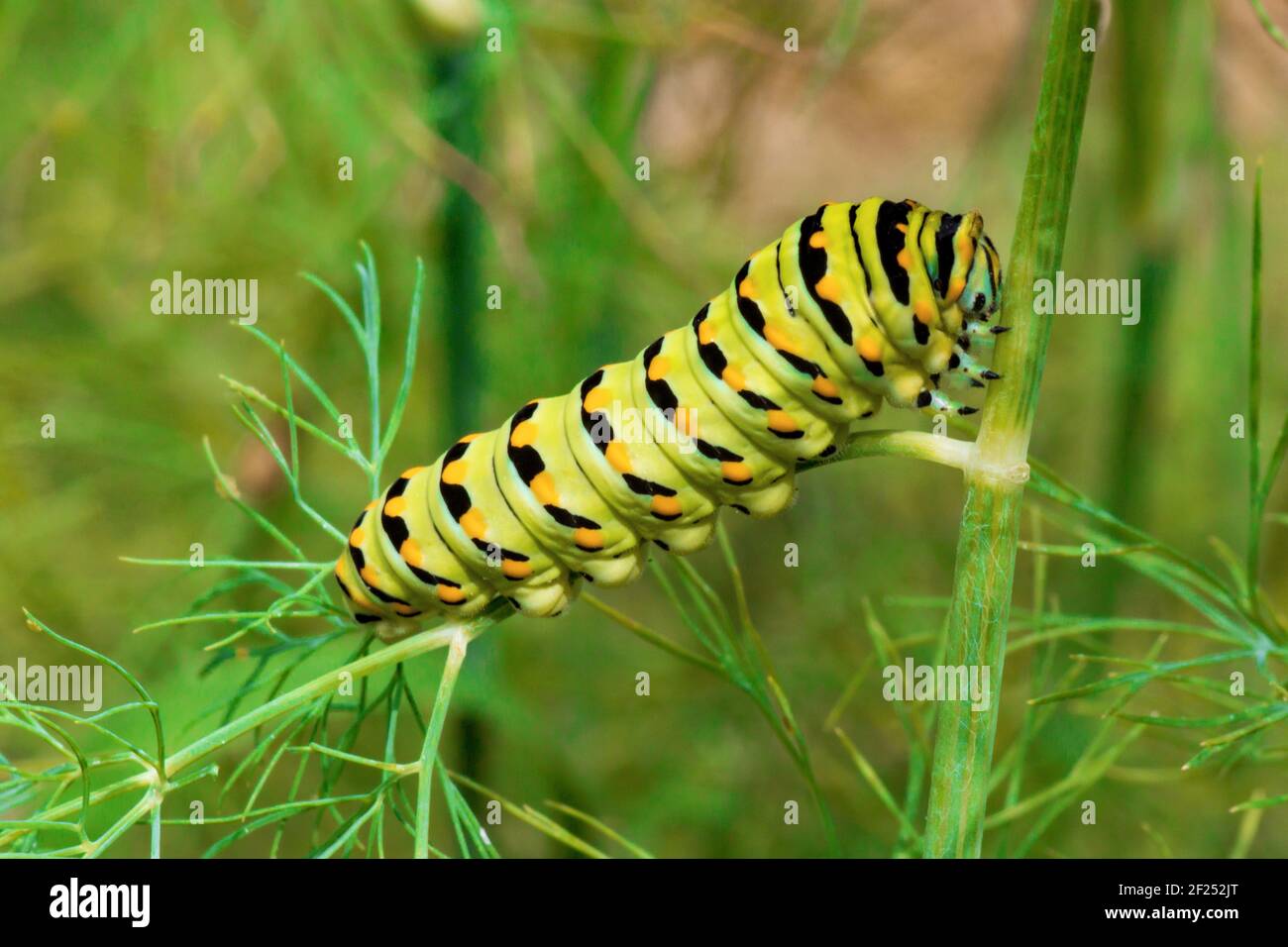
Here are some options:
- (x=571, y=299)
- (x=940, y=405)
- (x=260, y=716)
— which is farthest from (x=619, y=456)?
(x=571, y=299)

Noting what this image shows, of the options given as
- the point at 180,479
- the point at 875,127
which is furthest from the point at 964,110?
the point at 180,479

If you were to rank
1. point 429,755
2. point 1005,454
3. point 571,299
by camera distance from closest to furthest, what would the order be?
point 1005,454
point 429,755
point 571,299

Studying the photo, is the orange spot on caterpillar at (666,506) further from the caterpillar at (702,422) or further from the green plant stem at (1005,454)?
the green plant stem at (1005,454)

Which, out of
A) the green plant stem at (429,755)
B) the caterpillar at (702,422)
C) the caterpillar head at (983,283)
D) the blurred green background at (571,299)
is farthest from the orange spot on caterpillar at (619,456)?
the blurred green background at (571,299)

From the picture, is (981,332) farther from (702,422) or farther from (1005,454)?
(702,422)

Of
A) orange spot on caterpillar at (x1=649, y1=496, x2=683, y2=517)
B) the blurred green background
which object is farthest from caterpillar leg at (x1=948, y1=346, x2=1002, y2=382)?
the blurred green background

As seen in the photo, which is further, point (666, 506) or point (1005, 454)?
point (666, 506)
